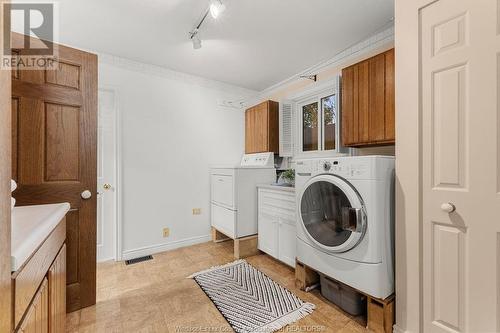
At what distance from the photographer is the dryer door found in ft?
4.96

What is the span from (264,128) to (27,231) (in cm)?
274

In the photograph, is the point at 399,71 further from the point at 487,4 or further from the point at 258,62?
the point at 258,62

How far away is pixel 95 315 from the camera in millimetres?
1665

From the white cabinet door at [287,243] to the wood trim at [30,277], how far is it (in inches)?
70.5

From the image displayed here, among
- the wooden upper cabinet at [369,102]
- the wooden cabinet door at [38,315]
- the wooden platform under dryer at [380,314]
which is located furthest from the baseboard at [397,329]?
the wooden cabinet door at [38,315]

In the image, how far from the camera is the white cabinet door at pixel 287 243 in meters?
2.23

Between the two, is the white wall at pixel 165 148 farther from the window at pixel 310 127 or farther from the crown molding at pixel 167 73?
the window at pixel 310 127

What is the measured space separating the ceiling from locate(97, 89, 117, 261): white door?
0.61 metres

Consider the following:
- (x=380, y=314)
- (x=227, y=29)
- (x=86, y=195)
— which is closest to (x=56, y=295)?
(x=86, y=195)

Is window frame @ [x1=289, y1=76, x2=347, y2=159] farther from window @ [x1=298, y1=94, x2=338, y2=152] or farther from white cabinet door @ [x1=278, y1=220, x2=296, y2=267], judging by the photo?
white cabinet door @ [x1=278, y1=220, x2=296, y2=267]

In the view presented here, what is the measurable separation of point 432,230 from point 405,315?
0.56 meters

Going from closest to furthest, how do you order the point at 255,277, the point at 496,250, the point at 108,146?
the point at 496,250 < the point at 255,277 < the point at 108,146

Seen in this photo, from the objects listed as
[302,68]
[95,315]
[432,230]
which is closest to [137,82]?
[302,68]

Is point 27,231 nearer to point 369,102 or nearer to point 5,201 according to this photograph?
point 5,201
